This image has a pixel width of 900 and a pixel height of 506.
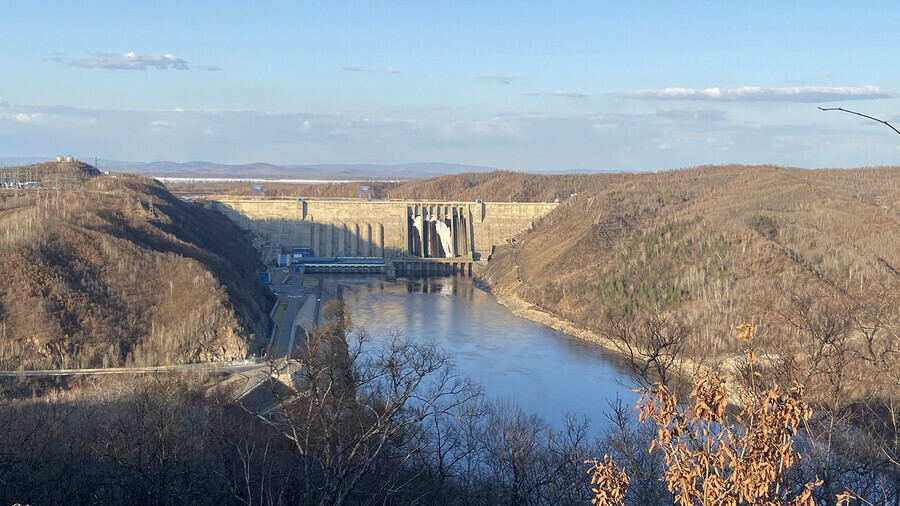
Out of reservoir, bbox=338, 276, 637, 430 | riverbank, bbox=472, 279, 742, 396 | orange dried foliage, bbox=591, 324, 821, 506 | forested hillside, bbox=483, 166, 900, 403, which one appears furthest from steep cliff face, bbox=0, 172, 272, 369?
orange dried foliage, bbox=591, 324, 821, 506

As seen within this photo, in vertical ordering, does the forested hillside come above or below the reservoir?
above

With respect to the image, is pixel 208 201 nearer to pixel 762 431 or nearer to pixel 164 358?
pixel 164 358

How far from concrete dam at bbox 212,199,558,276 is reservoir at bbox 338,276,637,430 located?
955 cm

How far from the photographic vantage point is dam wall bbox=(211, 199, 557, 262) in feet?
156

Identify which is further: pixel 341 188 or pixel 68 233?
pixel 341 188

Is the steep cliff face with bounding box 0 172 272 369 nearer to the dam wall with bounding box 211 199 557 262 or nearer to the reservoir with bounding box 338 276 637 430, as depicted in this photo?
the reservoir with bounding box 338 276 637 430

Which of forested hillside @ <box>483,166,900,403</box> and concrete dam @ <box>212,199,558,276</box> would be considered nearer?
Answer: forested hillside @ <box>483,166,900,403</box>

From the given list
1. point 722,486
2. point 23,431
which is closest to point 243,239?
point 23,431

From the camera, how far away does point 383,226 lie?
48688 mm

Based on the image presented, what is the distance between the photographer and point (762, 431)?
306 centimetres

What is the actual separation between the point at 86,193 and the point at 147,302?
13.4 meters

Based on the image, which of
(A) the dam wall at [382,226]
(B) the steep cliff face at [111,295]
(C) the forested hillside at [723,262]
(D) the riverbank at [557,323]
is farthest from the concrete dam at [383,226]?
(B) the steep cliff face at [111,295]

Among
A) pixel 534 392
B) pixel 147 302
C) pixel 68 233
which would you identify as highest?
pixel 68 233

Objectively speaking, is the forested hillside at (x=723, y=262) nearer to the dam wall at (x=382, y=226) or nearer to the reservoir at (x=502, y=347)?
the reservoir at (x=502, y=347)
